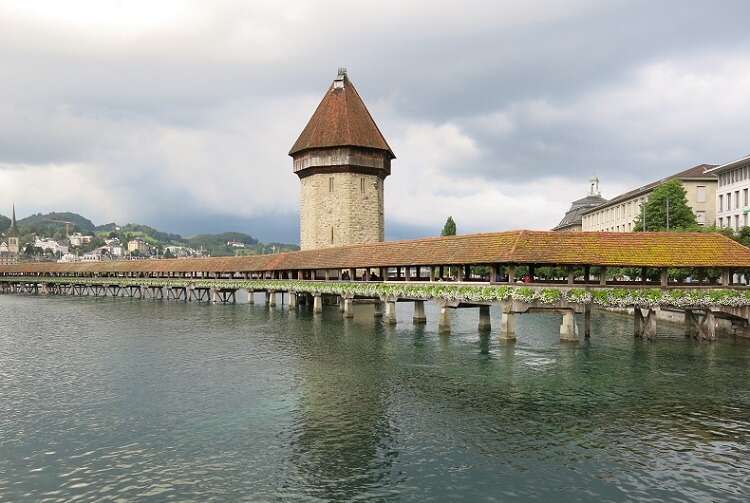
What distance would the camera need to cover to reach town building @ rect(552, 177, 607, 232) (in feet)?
337

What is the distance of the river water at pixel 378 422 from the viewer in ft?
37.1

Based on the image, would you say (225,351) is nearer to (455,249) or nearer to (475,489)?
(455,249)

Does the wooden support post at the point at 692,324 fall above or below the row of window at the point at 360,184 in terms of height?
below

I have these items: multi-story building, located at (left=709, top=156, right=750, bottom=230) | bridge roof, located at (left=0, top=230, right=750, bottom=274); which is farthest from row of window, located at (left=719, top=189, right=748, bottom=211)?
bridge roof, located at (left=0, top=230, right=750, bottom=274)

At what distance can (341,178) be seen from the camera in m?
61.0

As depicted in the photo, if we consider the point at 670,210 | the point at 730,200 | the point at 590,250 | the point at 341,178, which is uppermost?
the point at 341,178

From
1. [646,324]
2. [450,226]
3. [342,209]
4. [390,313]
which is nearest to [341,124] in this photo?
[342,209]

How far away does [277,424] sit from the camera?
15.1 meters

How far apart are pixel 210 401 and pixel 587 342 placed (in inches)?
764

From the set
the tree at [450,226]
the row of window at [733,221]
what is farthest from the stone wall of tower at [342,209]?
the row of window at [733,221]

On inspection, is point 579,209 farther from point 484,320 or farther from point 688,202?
point 484,320

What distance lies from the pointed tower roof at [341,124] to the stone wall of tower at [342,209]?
330cm

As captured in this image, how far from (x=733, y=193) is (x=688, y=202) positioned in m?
5.45

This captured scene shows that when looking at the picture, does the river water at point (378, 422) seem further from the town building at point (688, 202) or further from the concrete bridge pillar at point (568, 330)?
the town building at point (688, 202)
